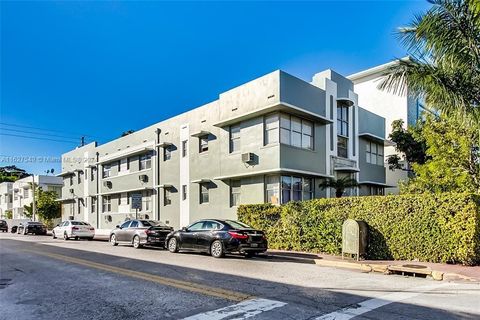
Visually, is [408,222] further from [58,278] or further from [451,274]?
[58,278]

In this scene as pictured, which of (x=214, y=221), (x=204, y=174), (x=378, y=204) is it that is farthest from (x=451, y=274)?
(x=204, y=174)

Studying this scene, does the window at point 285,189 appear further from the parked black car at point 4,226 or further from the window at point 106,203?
the parked black car at point 4,226

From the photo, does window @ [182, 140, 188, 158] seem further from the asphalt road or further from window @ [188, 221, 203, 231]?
the asphalt road

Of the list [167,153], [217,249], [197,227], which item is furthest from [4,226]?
[217,249]

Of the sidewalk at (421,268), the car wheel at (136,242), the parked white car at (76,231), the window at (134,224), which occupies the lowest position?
the parked white car at (76,231)

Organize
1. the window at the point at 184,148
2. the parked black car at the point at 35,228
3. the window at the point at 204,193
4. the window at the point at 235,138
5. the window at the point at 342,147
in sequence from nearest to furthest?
the window at the point at 235,138 → the window at the point at 342,147 → the window at the point at 204,193 → the window at the point at 184,148 → the parked black car at the point at 35,228

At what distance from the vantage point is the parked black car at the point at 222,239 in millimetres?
15836

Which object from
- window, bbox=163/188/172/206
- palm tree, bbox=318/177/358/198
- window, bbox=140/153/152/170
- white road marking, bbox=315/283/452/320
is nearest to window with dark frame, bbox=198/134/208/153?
window, bbox=163/188/172/206

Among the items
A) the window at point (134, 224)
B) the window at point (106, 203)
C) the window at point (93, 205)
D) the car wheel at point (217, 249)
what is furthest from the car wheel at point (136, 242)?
the window at point (93, 205)

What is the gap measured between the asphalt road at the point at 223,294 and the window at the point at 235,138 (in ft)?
38.2

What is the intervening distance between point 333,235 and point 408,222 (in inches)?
123

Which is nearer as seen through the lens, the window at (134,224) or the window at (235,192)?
the window at (134,224)

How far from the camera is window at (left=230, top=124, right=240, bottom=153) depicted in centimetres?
2395

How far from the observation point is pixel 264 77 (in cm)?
2180
